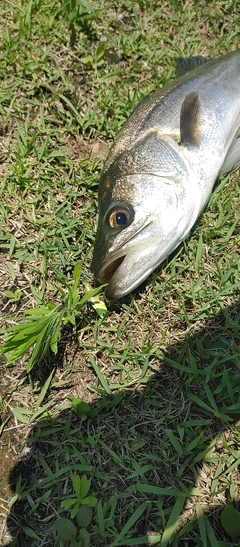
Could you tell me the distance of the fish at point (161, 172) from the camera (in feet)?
10.9

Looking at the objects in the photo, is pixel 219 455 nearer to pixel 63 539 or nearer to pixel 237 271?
pixel 63 539

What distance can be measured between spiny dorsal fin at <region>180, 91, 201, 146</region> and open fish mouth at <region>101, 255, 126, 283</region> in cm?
102

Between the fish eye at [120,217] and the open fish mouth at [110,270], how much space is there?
9.0 inches

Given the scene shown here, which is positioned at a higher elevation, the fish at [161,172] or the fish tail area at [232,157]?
the fish at [161,172]

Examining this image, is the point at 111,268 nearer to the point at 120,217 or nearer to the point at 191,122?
the point at 120,217

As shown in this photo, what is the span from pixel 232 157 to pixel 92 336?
6.13 ft

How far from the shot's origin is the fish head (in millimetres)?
3303

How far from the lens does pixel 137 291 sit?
3.74 m

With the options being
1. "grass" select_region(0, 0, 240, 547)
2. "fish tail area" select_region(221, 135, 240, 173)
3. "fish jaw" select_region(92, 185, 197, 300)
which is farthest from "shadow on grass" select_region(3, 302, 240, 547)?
"fish tail area" select_region(221, 135, 240, 173)

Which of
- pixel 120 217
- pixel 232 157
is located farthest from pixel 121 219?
pixel 232 157

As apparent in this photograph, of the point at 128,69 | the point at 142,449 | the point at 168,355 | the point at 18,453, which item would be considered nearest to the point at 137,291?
the point at 168,355

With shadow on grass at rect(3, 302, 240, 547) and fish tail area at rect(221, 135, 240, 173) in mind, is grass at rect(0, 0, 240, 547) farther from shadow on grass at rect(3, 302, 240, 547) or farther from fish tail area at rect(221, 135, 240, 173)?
fish tail area at rect(221, 135, 240, 173)

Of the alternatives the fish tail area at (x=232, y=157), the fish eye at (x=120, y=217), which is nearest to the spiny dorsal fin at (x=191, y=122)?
the fish tail area at (x=232, y=157)

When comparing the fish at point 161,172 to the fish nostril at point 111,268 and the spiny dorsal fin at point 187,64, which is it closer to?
the fish nostril at point 111,268
